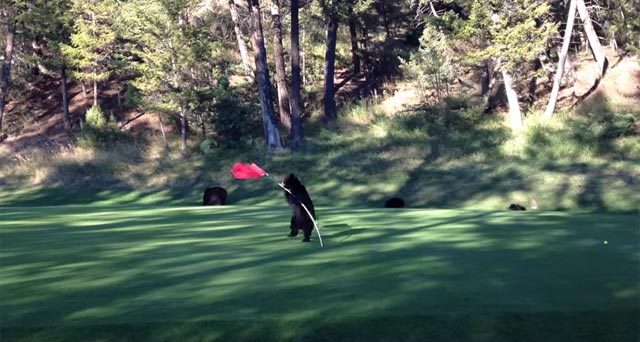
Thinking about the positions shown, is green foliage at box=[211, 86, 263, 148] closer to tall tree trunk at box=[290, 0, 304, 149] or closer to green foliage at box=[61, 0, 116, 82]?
tall tree trunk at box=[290, 0, 304, 149]

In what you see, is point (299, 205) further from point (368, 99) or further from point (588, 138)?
point (368, 99)

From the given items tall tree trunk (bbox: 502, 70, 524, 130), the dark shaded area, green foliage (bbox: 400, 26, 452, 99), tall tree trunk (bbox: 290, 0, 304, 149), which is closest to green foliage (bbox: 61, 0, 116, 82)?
tall tree trunk (bbox: 290, 0, 304, 149)

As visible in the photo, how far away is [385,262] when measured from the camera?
9.91 meters

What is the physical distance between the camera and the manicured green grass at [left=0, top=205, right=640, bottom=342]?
6863 millimetres

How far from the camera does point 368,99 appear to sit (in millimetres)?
43125

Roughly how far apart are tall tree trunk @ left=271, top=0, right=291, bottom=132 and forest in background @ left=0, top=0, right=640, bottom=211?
0.12 meters

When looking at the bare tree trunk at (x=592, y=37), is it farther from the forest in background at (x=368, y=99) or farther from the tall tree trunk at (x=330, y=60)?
the tall tree trunk at (x=330, y=60)

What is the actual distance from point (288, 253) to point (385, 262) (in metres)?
1.61

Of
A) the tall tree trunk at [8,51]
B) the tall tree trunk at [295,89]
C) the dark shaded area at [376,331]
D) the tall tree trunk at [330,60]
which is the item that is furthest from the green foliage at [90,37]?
the dark shaded area at [376,331]

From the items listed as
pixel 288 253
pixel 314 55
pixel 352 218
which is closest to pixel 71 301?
pixel 288 253

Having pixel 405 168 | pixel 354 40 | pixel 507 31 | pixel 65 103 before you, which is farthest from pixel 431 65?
pixel 65 103

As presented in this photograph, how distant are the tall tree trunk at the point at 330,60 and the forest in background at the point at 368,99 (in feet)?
0.45

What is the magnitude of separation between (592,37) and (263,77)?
15.5m

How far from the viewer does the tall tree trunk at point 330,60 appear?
41.4m
